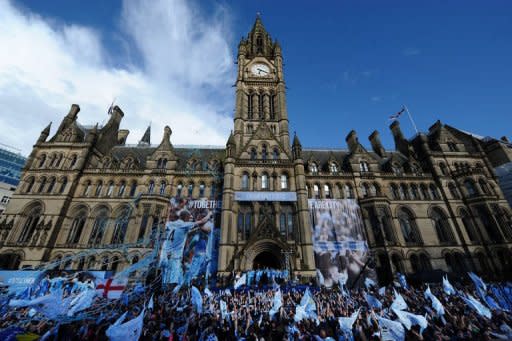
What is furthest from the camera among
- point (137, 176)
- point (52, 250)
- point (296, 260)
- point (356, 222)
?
point (137, 176)

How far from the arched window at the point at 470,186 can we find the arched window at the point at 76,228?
47.8 meters

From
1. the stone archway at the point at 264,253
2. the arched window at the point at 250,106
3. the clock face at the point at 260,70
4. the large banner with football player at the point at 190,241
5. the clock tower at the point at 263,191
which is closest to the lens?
the stone archway at the point at 264,253

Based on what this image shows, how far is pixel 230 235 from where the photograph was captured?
22.5m

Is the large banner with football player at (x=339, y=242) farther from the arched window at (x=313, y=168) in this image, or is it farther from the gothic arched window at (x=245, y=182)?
the gothic arched window at (x=245, y=182)

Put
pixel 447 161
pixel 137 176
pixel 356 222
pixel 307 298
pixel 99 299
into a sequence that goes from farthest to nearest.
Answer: pixel 447 161 < pixel 137 176 < pixel 356 222 < pixel 99 299 < pixel 307 298

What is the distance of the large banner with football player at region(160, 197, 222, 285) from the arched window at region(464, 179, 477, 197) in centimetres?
3249

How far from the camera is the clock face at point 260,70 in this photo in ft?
121

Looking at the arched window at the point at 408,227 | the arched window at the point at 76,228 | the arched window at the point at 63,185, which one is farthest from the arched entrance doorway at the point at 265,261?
the arched window at the point at 63,185

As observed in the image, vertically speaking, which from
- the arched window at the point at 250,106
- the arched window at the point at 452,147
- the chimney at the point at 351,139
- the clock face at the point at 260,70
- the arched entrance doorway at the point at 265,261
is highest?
the clock face at the point at 260,70

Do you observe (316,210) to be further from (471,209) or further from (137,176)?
(137,176)

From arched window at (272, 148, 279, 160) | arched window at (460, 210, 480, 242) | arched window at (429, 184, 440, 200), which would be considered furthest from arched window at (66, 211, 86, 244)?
arched window at (460, 210, 480, 242)

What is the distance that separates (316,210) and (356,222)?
480 centimetres

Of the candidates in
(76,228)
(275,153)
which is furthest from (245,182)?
(76,228)

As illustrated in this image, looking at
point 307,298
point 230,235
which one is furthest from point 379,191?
point 307,298
